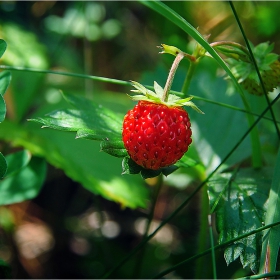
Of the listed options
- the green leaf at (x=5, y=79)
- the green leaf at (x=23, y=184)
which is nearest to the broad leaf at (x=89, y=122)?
the green leaf at (x=5, y=79)

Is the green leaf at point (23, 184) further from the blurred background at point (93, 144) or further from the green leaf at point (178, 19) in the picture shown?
A: the green leaf at point (178, 19)

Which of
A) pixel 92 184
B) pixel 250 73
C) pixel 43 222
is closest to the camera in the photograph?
pixel 250 73

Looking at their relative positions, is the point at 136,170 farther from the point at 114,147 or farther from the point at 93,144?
the point at 93,144

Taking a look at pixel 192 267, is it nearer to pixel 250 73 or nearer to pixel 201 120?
pixel 201 120

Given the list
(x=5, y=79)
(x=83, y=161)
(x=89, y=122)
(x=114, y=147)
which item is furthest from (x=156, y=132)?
(x=83, y=161)

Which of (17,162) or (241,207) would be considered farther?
(17,162)

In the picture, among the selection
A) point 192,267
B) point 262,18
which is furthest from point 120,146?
point 262,18
